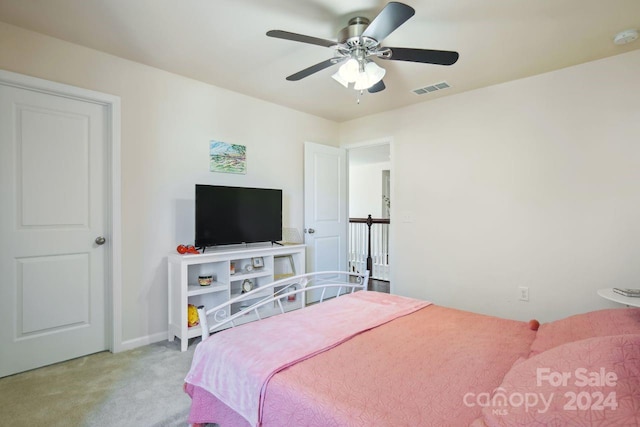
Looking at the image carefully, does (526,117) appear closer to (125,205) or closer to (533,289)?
(533,289)

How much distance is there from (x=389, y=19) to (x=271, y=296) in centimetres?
243

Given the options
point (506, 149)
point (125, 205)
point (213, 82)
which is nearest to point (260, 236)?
point (125, 205)

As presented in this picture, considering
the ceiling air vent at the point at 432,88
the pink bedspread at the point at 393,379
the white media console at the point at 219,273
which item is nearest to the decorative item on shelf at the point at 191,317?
the white media console at the point at 219,273

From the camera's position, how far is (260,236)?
11.5 feet

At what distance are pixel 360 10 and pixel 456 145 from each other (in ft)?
6.50

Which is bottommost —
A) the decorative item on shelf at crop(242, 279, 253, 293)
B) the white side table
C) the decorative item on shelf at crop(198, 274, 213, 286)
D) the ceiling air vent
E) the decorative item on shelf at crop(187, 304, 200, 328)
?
the decorative item on shelf at crop(187, 304, 200, 328)

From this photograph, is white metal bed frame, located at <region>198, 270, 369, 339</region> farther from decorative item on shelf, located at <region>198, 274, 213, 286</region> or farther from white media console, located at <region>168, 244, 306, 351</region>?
decorative item on shelf, located at <region>198, 274, 213, 286</region>

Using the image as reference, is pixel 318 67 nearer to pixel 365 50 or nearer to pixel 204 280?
pixel 365 50

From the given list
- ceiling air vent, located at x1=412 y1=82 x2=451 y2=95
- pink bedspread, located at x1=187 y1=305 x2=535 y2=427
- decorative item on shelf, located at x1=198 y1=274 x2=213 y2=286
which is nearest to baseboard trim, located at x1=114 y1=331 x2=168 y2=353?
decorative item on shelf, located at x1=198 y1=274 x2=213 y2=286

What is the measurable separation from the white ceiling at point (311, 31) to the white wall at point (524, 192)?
0.32m

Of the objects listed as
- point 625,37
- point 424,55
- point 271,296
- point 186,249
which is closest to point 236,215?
point 186,249

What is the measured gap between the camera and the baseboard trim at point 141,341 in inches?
108

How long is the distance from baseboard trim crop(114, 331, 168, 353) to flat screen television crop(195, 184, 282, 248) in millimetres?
883

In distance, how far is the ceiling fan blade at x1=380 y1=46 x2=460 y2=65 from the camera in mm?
1966
